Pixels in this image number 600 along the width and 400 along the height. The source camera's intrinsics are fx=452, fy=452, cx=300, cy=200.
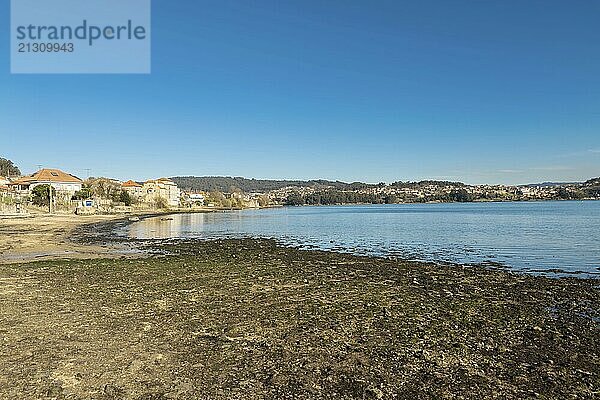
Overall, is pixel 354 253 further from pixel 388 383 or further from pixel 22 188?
pixel 22 188

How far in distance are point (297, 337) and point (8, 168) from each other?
194053 millimetres

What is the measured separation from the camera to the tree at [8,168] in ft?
546

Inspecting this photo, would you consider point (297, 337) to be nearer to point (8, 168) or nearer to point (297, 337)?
point (297, 337)

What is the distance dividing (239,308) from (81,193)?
11416 centimetres

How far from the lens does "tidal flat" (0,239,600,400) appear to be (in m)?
6.50

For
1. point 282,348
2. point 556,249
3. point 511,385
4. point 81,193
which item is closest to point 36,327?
point 282,348

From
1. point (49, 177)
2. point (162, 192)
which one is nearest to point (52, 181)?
point (49, 177)

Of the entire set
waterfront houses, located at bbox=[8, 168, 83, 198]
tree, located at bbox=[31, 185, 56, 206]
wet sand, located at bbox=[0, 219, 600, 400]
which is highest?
waterfront houses, located at bbox=[8, 168, 83, 198]

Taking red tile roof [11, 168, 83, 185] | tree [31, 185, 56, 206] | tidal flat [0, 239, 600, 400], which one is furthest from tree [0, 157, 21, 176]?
tidal flat [0, 239, 600, 400]

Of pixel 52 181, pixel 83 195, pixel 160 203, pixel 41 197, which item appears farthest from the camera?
pixel 160 203

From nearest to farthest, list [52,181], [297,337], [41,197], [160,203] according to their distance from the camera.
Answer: [297,337] < [41,197] < [52,181] < [160,203]

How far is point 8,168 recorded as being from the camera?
554 ft

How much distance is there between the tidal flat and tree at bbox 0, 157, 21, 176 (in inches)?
Result: 7053

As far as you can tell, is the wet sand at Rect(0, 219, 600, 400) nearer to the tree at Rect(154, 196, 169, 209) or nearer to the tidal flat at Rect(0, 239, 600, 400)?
the tidal flat at Rect(0, 239, 600, 400)
